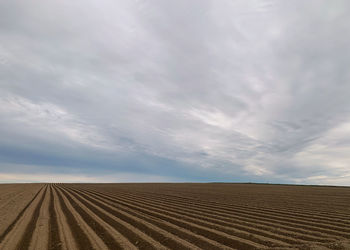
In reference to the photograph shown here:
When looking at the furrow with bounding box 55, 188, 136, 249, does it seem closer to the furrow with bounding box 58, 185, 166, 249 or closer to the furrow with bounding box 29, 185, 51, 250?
the furrow with bounding box 58, 185, 166, 249

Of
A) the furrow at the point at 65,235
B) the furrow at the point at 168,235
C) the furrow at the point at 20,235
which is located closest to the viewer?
the furrow at the point at 65,235

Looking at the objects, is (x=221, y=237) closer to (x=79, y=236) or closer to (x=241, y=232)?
(x=241, y=232)

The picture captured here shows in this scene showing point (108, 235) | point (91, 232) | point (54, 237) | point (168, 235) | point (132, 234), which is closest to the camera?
point (54, 237)

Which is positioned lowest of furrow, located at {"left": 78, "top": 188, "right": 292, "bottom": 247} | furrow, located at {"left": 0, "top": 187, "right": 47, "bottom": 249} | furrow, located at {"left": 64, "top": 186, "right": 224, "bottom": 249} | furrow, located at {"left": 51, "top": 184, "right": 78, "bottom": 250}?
furrow, located at {"left": 0, "top": 187, "right": 47, "bottom": 249}

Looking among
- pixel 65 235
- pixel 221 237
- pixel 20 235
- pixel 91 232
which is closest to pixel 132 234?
pixel 91 232

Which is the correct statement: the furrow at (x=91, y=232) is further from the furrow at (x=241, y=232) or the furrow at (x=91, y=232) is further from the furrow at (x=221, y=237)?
the furrow at (x=241, y=232)

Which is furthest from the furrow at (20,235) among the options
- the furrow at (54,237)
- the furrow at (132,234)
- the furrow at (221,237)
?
the furrow at (221,237)

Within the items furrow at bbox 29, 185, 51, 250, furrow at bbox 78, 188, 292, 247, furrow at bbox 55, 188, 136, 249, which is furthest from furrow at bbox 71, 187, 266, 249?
furrow at bbox 29, 185, 51, 250

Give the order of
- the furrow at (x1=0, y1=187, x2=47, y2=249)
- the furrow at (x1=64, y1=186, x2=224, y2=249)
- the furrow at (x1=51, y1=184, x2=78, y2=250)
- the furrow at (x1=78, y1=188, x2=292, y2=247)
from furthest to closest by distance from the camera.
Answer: the furrow at (x1=78, y1=188, x2=292, y2=247) < the furrow at (x1=0, y1=187, x2=47, y2=249) < the furrow at (x1=64, y1=186, x2=224, y2=249) < the furrow at (x1=51, y1=184, x2=78, y2=250)

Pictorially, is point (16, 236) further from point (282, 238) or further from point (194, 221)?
point (282, 238)

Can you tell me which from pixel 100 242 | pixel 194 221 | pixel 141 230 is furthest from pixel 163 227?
pixel 100 242

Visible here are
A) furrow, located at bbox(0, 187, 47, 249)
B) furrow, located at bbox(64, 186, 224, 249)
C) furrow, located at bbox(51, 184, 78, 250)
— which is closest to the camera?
furrow, located at bbox(51, 184, 78, 250)

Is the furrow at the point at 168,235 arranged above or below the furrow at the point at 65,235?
above

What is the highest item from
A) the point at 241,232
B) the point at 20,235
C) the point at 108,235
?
the point at 241,232
